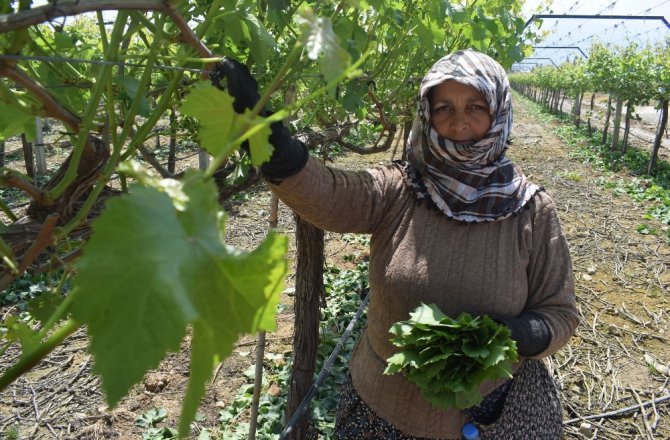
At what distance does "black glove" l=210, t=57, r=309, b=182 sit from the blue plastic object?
985 mm

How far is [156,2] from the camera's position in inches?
21.1

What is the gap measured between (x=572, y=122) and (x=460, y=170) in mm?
21050

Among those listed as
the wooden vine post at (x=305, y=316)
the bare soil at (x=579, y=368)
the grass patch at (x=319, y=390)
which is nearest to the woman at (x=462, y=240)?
the wooden vine post at (x=305, y=316)

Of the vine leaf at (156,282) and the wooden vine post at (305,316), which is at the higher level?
the vine leaf at (156,282)

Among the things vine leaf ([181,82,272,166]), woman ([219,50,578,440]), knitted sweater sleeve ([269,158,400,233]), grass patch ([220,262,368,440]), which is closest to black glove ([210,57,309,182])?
knitted sweater sleeve ([269,158,400,233])

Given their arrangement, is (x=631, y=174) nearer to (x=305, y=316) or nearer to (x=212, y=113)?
(x=305, y=316)

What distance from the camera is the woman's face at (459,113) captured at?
1.52 m

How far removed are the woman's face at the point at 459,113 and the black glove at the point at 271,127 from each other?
52 centimetres

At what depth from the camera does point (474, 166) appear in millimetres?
1610

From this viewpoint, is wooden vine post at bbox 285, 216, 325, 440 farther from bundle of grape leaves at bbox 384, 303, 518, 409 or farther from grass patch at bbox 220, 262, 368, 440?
bundle of grape leaves at bbox 384, 303, 518, 409

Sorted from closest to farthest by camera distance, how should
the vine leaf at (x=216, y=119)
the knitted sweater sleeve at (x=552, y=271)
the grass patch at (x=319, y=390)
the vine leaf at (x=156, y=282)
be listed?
1. the vine leaf at (x=156, y=282)
2. the vine leaf at (x=216, y=119)
3. the knitted sweater sleeve at (x=552, y=271)
4. the grass patch at (x=319, y=390)

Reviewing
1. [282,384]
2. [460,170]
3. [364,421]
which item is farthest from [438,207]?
[282,384]

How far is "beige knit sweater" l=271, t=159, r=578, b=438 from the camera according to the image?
154 centimetres

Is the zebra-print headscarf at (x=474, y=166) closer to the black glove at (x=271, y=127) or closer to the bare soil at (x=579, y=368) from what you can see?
the black glove at (x=271, y=127)
